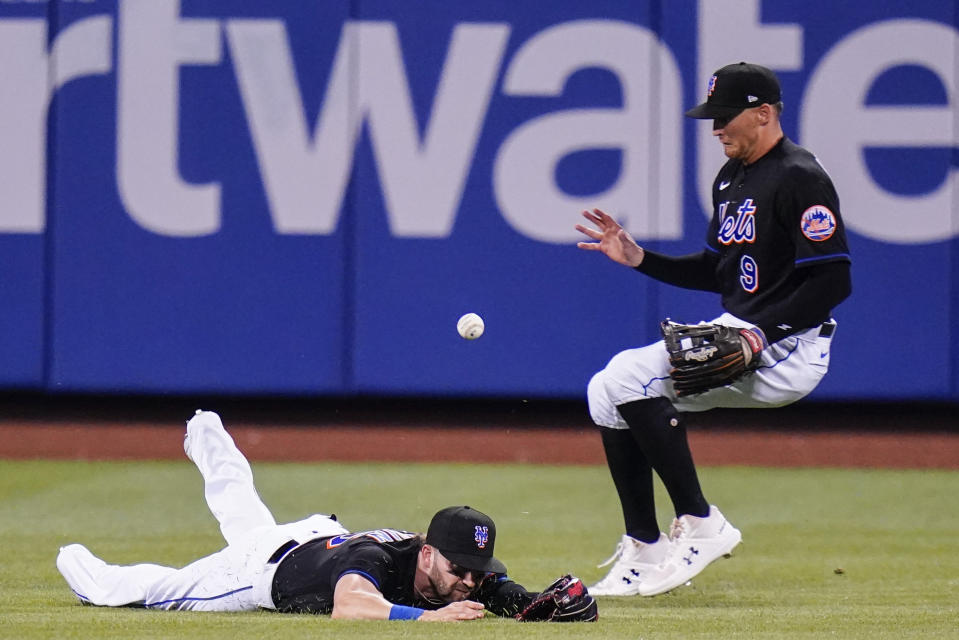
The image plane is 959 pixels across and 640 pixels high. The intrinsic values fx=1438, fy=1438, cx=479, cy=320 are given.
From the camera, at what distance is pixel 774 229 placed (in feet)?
14.4

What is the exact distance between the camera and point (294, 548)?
162 inches

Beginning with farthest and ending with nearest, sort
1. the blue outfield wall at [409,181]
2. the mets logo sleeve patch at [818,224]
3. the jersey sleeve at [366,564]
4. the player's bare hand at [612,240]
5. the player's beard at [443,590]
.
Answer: the blue outfield wall at [409,181]
the player's bare hand at [612,240]
the mets logo sleeve patch at [818,224]
the player's beard at [443,590]
the jersey sleeve at [366,564]

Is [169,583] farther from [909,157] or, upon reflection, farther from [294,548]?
[909,157]

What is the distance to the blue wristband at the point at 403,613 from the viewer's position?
3.70 metres

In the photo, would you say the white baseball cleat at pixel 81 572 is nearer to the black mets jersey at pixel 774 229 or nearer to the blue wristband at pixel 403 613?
the blue wristband at pixel 403 613

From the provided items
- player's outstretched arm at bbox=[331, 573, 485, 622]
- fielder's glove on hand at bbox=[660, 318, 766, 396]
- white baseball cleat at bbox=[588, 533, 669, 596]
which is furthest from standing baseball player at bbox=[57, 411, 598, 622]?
fielder's glove on hand at bbox=[660, 318, 766, 396]

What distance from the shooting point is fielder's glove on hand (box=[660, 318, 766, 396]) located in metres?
4.27


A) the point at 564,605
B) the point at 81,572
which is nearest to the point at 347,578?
the point at 564,605

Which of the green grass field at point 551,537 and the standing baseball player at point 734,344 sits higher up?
the standing baseball player at point 734,344

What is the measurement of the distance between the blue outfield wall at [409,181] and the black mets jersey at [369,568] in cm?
457

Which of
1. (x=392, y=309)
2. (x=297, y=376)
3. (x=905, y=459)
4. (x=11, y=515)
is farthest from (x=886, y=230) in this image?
(x=11, y=515)

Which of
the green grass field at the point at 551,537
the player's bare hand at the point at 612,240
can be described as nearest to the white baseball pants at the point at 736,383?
the player's bare hand at the point at 612,240

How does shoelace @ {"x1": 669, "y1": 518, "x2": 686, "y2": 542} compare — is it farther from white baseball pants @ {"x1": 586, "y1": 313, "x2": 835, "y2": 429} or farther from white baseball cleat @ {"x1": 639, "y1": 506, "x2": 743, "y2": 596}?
white baseball pants @ {"x1": 586, "y1": 313, "x2": 835, "y2": 429}

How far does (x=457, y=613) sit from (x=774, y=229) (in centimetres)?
155
